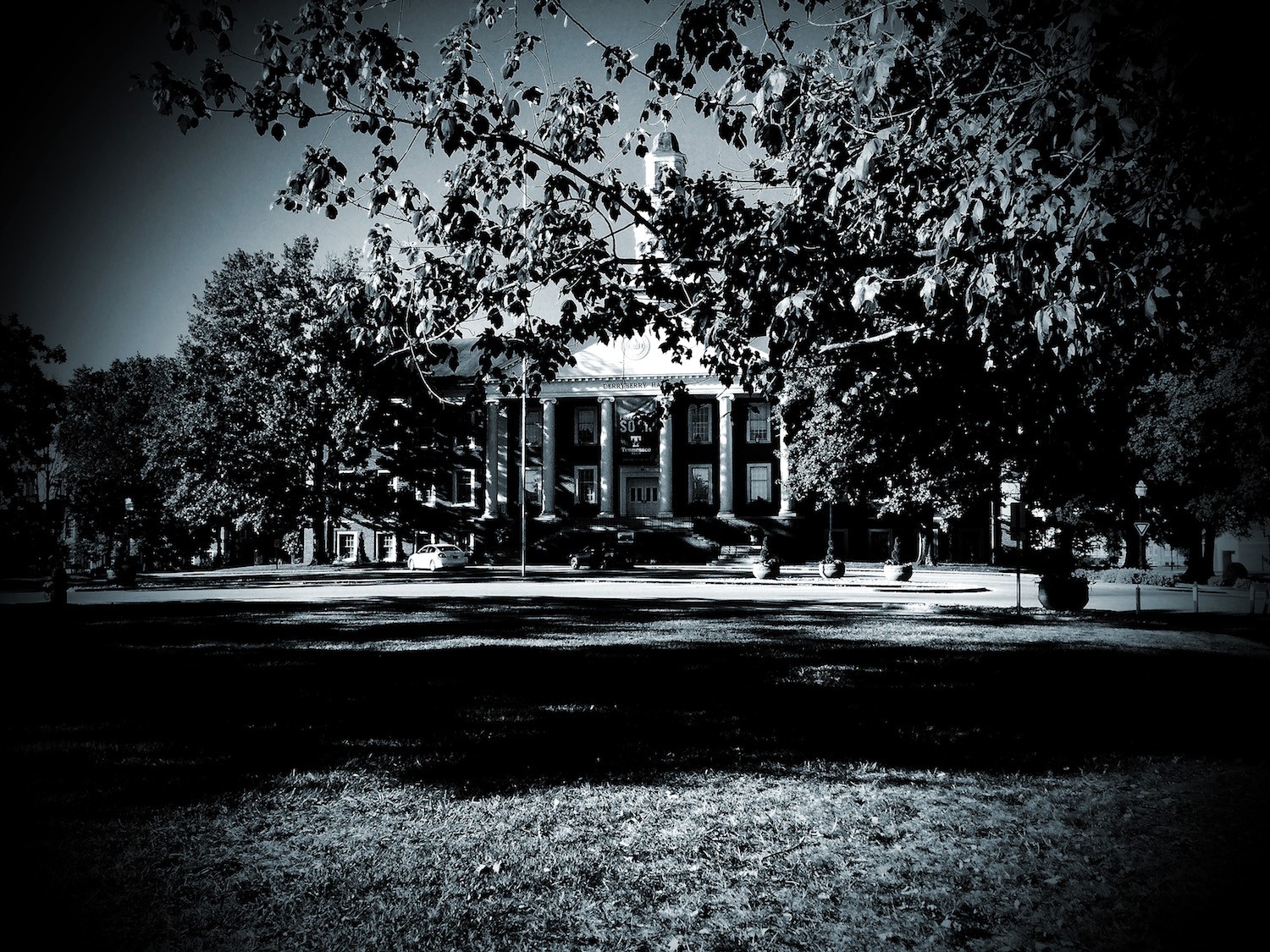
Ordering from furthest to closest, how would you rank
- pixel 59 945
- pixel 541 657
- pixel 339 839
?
pixel 541 657, pixel 339 839, pixel 59 945

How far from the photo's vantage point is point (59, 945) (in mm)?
3707

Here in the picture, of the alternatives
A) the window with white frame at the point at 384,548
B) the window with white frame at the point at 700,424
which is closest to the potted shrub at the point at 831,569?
the window with white frame at the point at 700,424

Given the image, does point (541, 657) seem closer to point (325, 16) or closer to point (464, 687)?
point (464, 687)

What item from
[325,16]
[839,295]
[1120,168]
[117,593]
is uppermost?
[325,16]

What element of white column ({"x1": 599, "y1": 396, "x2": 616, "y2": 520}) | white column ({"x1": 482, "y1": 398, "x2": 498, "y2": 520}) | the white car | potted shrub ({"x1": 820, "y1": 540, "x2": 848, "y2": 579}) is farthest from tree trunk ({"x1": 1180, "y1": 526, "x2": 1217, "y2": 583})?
white column ({"x1": 482, "y1": 398, "x2": 498, "y2": 520})

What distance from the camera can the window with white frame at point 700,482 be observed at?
61188 mm

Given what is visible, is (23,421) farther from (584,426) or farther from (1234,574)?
(1234,574)

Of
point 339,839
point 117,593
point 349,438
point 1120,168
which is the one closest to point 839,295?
point 1120,168

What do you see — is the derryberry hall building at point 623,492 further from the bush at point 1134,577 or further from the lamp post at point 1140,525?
the bush at point 1134,577

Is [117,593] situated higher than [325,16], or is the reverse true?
[325,16]

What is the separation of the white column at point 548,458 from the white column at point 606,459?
347cm

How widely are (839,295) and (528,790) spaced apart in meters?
4.86

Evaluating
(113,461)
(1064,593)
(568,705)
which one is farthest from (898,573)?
(113,461)

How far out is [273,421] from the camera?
3934cm
